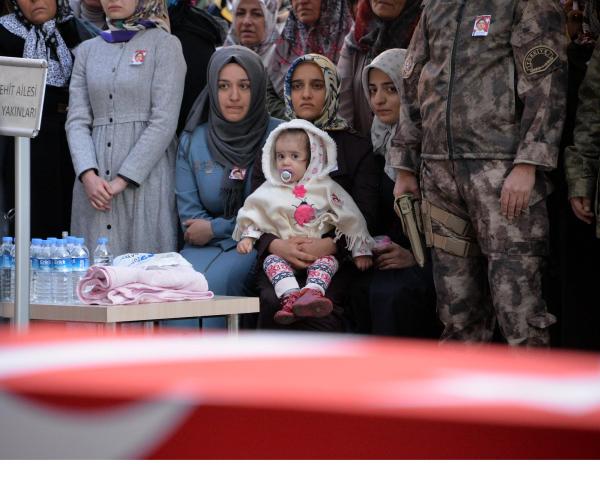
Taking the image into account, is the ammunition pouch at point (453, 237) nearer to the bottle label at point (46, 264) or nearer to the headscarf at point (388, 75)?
the headscarf at point (388, 75)

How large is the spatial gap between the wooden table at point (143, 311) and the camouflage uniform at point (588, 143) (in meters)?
1.18

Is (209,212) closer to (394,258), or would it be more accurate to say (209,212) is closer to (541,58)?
(394,258)

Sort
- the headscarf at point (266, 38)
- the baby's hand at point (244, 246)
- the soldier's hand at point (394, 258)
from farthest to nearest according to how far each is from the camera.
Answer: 1. the headscarf at point (266, 38)
2. the baby's hand at point (244, 246)
3. the soldier's hand at point (394, 258)

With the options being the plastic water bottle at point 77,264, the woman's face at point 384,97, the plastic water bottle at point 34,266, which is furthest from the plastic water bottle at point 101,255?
the woman's face at point 384,97

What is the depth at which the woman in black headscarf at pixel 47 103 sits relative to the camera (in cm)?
477

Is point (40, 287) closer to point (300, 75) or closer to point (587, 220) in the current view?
point (300, 75)

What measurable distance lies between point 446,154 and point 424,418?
2.99 m

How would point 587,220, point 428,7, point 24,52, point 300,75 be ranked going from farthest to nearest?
point 24,52 < point 300,75 < point 428,7 < point 587,220

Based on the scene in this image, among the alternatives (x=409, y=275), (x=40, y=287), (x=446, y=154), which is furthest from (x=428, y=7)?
(x=40, y=287)

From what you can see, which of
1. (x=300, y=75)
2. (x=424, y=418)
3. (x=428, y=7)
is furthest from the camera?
(x=300, y=75)

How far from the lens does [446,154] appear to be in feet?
11.1

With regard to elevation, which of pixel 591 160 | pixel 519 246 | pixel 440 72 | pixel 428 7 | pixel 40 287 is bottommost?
pixel 40 287

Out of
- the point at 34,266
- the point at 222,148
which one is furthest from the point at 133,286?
the point at 222,148

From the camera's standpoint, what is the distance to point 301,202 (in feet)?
13.7
